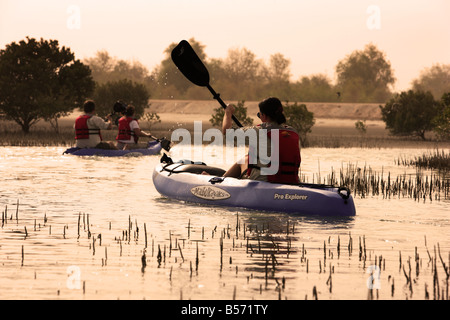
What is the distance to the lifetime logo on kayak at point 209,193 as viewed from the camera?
1220cm

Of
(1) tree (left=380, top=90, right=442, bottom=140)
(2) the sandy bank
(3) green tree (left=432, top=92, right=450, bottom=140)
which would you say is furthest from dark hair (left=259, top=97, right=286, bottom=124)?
(2) the sandy bank

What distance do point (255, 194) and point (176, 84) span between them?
78.5m

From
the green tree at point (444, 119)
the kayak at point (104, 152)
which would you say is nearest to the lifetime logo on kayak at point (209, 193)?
the kayak at point (104, 152)

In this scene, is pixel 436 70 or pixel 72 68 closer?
pixel 72 68

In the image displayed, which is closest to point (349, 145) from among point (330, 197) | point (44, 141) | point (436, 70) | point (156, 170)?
point (44, 141)

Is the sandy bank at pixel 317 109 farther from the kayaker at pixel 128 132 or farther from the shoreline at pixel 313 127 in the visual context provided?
the kayaker at pixel 128 132

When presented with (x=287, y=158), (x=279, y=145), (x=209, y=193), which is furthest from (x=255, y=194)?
(x=209, y=193)

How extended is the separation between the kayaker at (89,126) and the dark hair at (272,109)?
988 cm

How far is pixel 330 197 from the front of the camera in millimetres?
11227

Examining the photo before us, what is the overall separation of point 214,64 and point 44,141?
2659 inches

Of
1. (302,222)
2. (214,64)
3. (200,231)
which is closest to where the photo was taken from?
(200,231)

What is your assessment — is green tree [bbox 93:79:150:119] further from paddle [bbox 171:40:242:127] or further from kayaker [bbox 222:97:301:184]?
kayaker [bbox 222:97:301:184]
